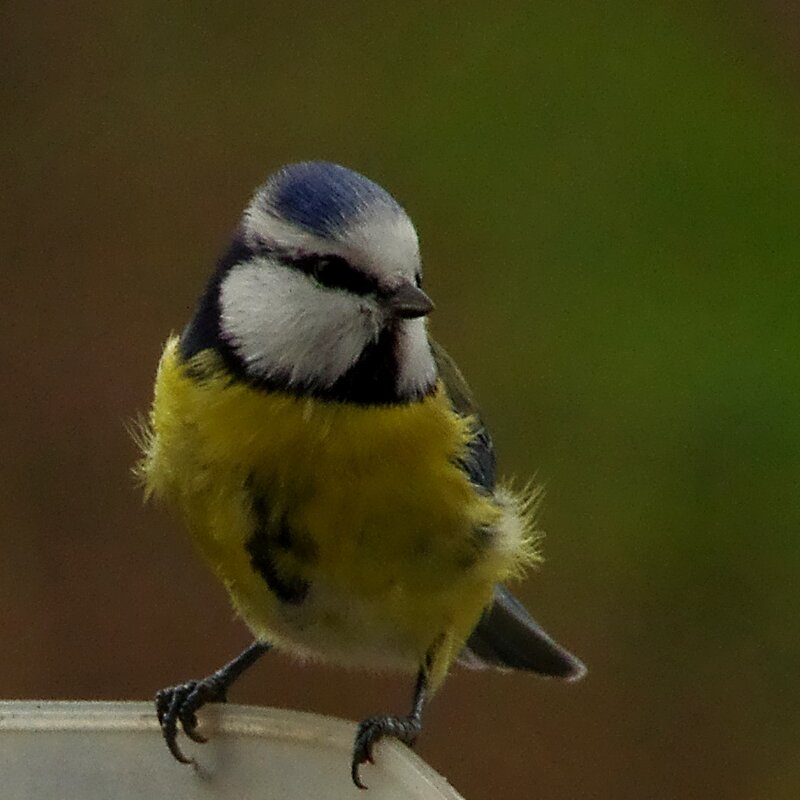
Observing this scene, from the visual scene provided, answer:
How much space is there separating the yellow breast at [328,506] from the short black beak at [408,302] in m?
0.09

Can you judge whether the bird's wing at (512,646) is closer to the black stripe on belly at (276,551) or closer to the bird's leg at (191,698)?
the bird's leg at (191,698)

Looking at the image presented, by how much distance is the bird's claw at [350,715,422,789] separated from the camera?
Answer: 3.12ft

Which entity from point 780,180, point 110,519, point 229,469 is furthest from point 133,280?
point 229,469

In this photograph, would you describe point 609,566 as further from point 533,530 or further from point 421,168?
point 533,530

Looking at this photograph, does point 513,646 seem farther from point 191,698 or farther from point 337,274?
point 337,274

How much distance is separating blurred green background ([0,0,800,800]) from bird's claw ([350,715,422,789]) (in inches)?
32.0

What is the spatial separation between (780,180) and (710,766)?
2.76 feet

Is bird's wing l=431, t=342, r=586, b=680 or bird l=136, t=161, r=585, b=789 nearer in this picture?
bird l=136, t=161, r=585, b=789

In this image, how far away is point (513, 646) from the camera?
1.50m

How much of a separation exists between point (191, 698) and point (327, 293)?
370 millimetres

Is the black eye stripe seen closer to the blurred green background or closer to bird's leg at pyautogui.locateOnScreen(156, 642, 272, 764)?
bird's leg at pyautogui.locateOnScreen(156, 642, 272, 764)

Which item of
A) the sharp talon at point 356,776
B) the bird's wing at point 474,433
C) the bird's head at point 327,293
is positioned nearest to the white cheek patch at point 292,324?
the bird's head at point 327,293

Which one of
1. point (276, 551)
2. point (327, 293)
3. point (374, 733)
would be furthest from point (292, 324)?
point (374, 733)

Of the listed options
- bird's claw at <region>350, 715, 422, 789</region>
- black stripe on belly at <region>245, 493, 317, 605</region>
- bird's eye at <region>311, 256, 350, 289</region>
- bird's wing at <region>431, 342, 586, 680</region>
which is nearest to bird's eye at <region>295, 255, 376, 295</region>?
bird's eye at <region>311, 256, 350, 289</region>
